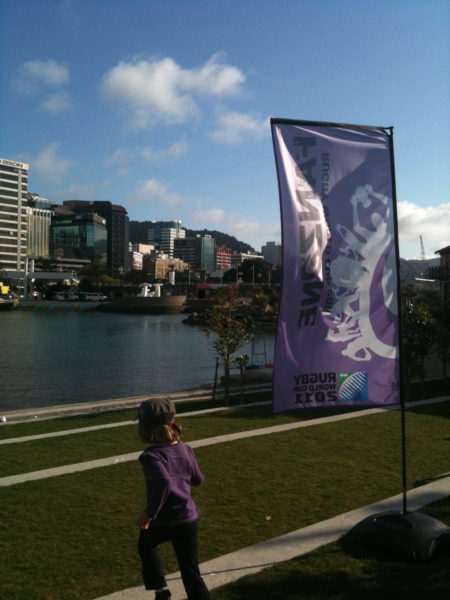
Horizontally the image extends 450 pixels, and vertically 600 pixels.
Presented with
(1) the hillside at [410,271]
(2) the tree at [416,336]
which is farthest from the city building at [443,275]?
(2) the tree at [416,336]

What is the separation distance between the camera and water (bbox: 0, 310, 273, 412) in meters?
24.2

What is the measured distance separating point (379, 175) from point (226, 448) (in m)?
5.61

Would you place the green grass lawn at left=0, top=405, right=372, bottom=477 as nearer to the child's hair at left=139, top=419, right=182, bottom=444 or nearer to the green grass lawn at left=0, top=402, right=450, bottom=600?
the green grass lawn at left=0, top=402, right=450, bottom=600

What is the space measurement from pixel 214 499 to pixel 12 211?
17086cm

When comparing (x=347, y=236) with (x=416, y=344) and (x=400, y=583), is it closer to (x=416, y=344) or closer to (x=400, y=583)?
(x=400, y=583)

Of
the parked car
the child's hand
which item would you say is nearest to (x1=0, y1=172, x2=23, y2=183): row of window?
the parked car

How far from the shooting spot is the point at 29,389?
24.9 m

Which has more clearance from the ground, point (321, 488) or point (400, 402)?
point (400, 402)

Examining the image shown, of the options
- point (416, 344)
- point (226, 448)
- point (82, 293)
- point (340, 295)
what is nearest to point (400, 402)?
point (340, 295)

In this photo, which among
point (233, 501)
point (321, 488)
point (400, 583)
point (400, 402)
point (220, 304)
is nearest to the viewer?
point (400, 583)

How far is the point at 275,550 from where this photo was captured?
527cm

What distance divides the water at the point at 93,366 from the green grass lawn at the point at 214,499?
1405 centimetres

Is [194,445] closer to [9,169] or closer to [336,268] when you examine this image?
[336,268]

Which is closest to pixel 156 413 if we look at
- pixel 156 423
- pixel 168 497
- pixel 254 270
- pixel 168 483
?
pixel 156 423
